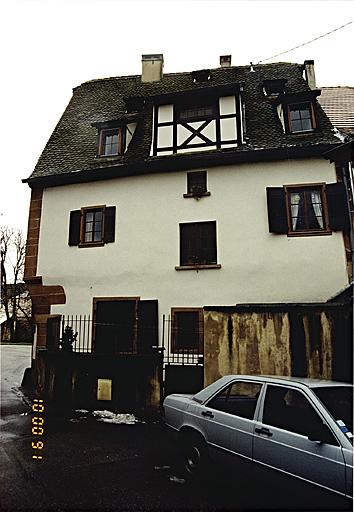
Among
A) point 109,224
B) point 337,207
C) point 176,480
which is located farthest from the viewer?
point 109,224

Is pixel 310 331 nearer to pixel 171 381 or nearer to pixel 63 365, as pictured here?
pixel 171 381

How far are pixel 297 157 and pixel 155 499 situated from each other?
925 centimetres

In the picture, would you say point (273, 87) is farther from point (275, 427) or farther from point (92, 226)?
point (275, 427)

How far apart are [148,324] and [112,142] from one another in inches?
255

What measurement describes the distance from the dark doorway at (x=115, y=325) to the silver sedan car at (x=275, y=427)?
19.3 feet

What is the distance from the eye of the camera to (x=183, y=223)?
11.2m

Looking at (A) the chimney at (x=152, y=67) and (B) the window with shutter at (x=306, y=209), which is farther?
(A) the chimney at (x=152, y=67)

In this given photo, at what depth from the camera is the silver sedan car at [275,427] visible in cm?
353

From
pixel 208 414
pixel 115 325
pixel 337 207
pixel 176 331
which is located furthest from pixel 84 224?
pixel 208 414

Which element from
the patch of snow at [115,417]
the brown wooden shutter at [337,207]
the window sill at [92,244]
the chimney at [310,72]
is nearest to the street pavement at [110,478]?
the patch of snow at [115,417]

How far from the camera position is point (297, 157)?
35.5ft

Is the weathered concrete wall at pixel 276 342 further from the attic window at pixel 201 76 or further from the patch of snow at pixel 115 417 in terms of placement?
the attic window at pixel 201 76

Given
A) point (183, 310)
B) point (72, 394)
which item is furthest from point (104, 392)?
point (183, 310)

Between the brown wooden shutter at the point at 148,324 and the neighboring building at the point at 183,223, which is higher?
the neighboring building at the point at 183,223
